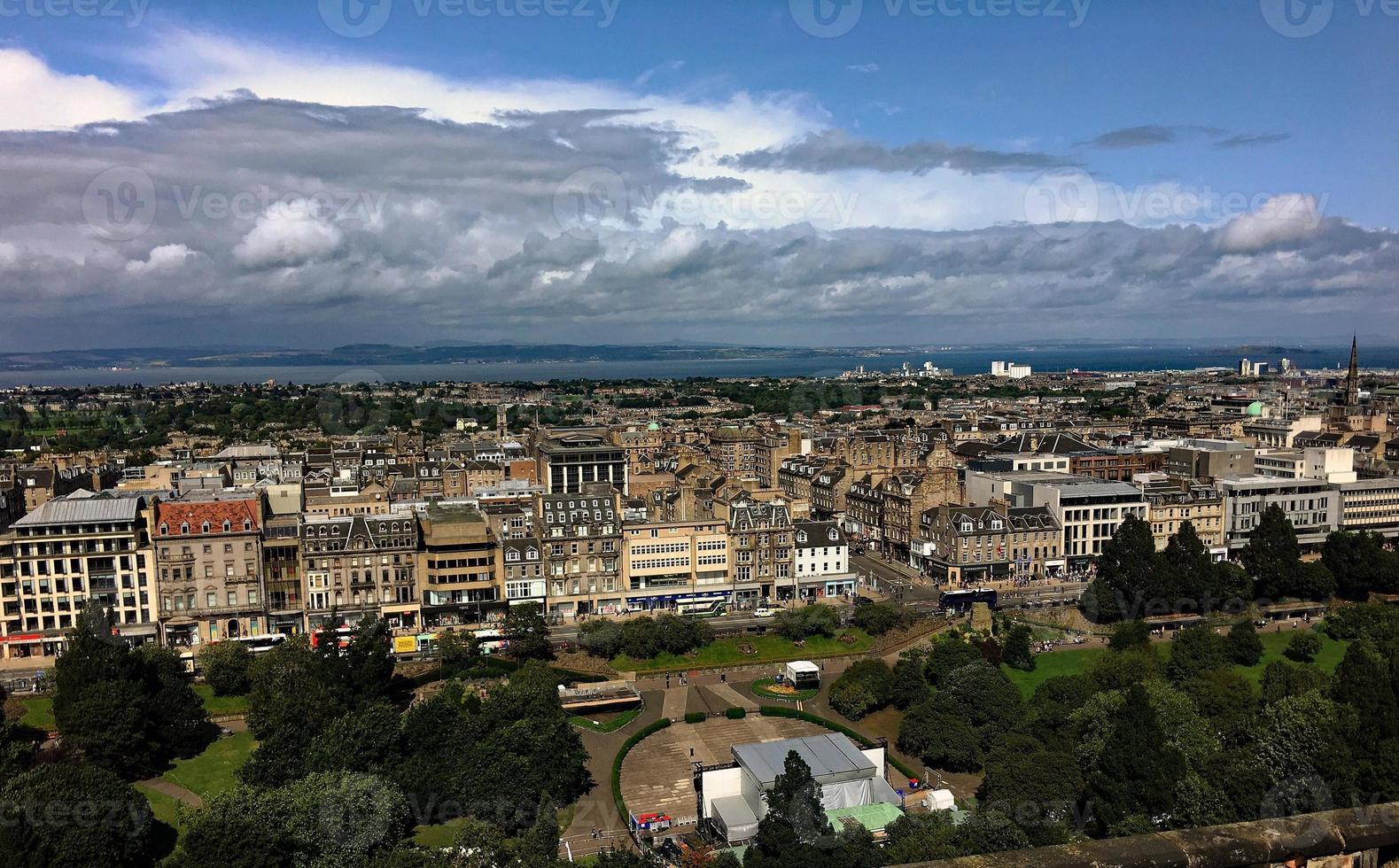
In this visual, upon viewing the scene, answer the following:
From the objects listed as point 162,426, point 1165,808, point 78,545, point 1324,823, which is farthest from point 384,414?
point 1324,823

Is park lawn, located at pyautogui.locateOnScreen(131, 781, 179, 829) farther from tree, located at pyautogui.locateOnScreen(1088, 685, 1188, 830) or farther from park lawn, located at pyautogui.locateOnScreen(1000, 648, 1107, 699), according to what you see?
park lawn, located at pyautogui.locateOnScreen(1000, 648, 1107, 699)

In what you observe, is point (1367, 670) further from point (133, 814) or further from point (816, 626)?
point (133, 814)

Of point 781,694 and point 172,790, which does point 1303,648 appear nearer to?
point 781,694

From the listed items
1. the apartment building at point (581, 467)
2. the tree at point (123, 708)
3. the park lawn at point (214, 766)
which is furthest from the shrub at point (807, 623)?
the apartment building at point (581, 467)

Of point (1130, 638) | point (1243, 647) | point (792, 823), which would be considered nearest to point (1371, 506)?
point (1243, 647)

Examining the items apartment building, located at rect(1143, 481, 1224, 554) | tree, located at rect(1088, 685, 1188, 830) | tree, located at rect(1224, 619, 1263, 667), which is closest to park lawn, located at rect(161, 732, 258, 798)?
tree, located at rect(1088, 685, 1188, 830)

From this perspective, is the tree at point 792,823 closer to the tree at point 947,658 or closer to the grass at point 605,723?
the grass at point 605,723
